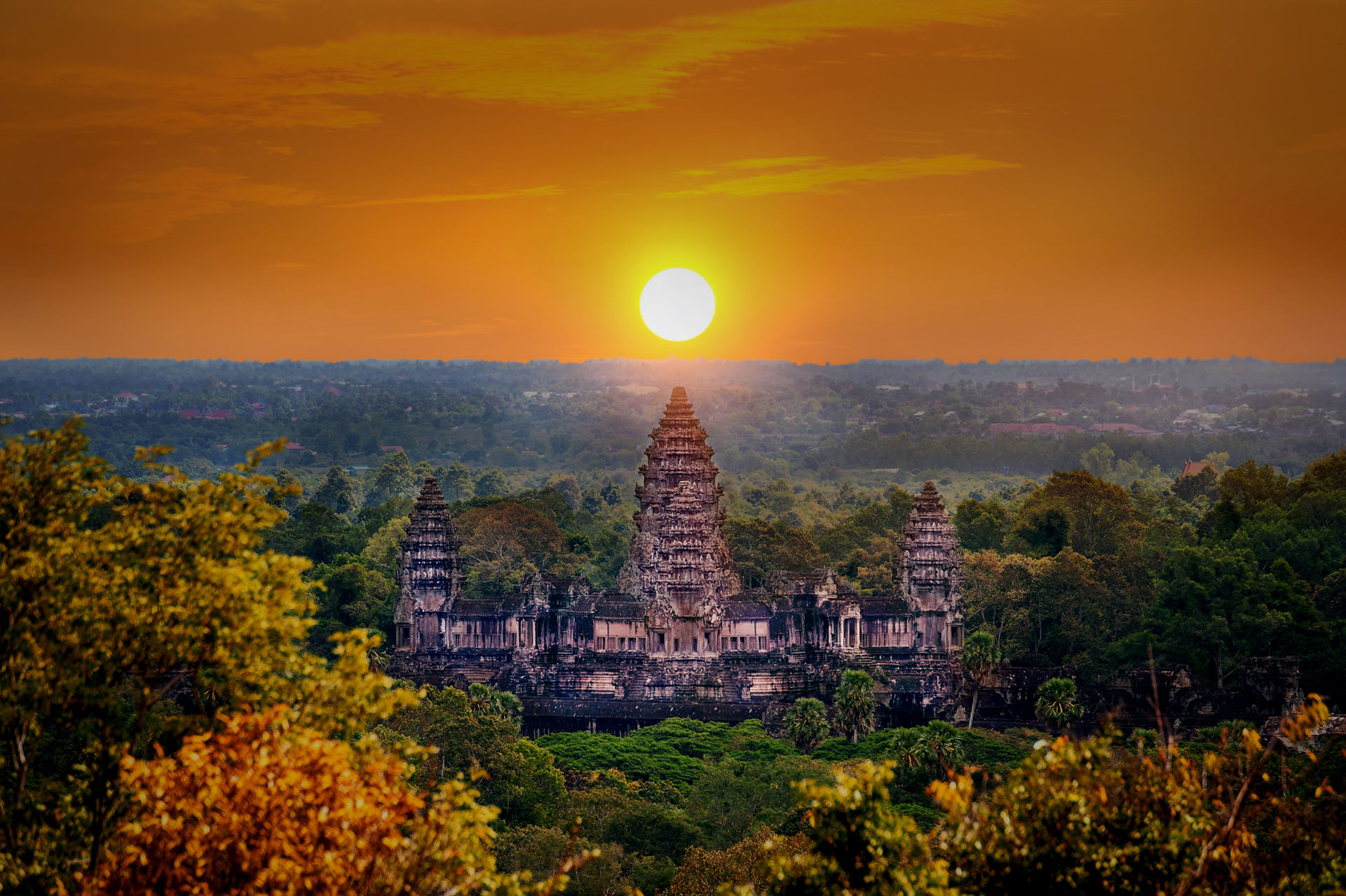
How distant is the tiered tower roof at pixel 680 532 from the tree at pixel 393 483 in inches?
2454

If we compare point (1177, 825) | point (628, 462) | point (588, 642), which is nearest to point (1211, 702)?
point (588, 642)

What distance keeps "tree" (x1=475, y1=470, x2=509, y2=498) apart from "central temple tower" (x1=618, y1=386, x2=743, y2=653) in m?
59.0

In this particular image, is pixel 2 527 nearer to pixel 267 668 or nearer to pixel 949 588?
pixel 267 668

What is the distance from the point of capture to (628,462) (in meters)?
182

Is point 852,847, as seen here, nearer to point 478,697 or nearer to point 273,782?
point 273,782

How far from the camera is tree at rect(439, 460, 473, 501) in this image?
130 m

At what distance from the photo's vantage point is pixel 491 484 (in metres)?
128

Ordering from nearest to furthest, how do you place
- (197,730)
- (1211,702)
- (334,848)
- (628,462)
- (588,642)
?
(334,848) < (197,730) < (1211,702) < (588,642) < (628,462)

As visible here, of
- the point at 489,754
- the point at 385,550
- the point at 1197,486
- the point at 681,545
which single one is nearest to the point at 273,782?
the point at 489,754

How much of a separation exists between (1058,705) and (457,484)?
9371 cm

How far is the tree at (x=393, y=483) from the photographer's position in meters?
128

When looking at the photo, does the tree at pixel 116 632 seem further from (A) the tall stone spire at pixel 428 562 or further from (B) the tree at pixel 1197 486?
(B) the tree at pixel 1197 486

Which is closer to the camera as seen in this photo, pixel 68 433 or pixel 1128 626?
pixel 68 433

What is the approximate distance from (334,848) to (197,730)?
3.12 metres
